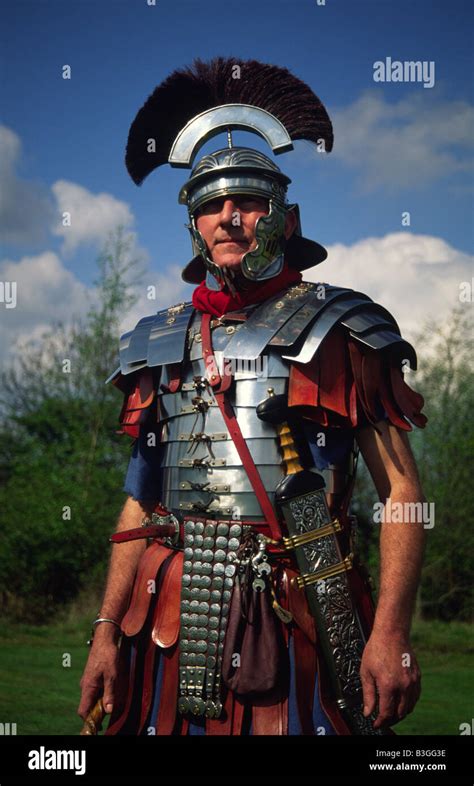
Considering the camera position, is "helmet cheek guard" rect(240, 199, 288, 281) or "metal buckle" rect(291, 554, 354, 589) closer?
"metal buckle" rect(291, 554, 354, 589)

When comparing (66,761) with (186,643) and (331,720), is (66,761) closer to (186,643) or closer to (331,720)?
(186,643)

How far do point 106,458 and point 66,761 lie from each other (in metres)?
10.3

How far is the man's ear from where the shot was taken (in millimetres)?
3479

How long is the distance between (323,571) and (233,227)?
1385 mm

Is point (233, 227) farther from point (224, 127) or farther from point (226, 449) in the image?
point (226, 449)

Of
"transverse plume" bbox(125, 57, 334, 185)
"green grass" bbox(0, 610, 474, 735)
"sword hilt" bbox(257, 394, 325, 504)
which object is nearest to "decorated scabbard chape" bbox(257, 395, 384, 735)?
"sword hilt" bbox(257, 394, 325, 504)

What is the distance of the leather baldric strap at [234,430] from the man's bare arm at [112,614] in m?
0.68

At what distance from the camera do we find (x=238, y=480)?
9.69 ft

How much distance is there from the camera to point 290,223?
349cm

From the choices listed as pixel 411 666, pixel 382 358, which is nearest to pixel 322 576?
pixel 411 666

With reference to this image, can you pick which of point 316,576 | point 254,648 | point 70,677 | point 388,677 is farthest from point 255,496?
point 70,677

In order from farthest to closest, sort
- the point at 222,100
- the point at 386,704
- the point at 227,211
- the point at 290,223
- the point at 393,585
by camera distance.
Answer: the point at 222,100 → the point at 290,223 → the point at 227,211 → the point at 393,585 → the point at 386,704

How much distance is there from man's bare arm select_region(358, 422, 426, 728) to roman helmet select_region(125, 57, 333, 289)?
0.87 metres

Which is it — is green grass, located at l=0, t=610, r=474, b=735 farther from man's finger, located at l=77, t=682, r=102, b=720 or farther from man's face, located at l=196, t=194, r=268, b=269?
man's face, located at l=196, t=194, r=268, b=269
